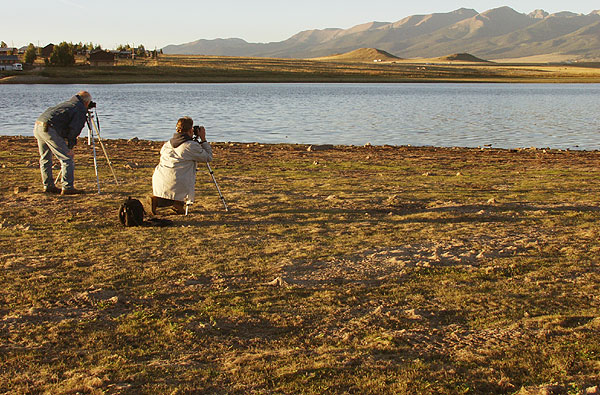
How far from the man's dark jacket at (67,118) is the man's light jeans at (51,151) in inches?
3.9

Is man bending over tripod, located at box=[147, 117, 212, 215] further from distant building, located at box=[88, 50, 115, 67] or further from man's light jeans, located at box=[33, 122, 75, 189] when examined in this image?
distant building, located at box=[88, 50, 115, 67]

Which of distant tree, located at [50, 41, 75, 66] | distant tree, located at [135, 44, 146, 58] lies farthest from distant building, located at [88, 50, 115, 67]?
distant tree, located at [135, 44, 146, 58]

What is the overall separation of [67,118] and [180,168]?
282 centimetres

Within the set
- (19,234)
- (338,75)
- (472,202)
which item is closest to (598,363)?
(472,202)

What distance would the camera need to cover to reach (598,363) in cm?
449

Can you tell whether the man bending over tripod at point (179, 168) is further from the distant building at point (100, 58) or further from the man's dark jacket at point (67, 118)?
the distant building at point (100, 58)

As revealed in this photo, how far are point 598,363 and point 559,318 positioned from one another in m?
0.87

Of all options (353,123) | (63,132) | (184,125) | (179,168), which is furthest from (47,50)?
(179,168)

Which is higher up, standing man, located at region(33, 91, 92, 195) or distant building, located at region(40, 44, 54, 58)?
distant building, located at region(40, 44, 54, 58)

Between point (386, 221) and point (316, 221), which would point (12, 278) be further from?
point (386, 221)

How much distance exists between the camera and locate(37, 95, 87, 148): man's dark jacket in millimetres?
10625

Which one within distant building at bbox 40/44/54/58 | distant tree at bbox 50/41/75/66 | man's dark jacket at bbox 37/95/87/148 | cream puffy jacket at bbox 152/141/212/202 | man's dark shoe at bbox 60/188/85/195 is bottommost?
man's dark shoe at bbox 60/188/85/195

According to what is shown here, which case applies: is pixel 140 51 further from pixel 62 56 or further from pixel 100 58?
pixel 62 56

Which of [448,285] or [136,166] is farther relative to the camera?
[136,166]
